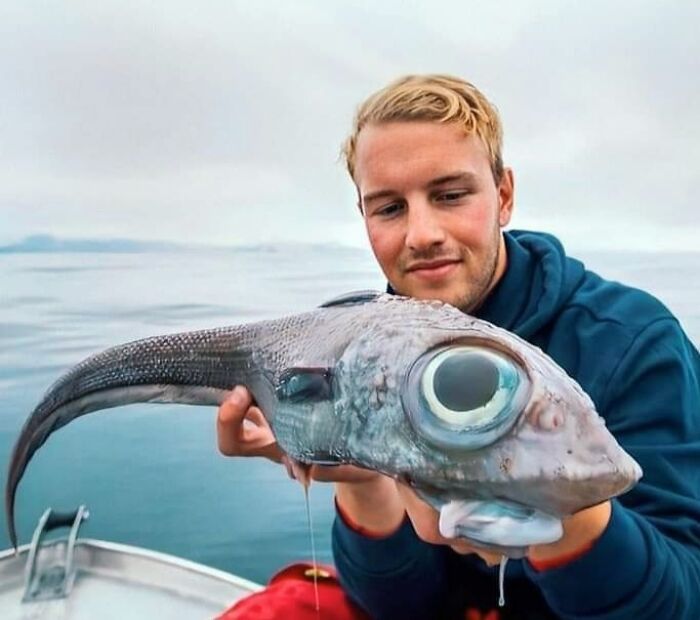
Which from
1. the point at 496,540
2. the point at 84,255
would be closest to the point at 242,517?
the point at 84,255

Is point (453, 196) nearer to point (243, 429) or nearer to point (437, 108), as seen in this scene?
point (437, 108)

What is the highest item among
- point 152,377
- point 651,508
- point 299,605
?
point 152,377

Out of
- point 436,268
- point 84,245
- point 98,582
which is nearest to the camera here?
point 436,268

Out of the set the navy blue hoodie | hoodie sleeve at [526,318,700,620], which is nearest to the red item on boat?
the navy blue hoodie

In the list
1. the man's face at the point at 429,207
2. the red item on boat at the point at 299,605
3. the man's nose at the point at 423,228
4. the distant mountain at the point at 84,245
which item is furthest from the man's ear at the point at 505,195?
the distant mountain at the point at 84,245

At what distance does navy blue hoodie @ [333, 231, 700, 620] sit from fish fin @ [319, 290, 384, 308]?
37 cm

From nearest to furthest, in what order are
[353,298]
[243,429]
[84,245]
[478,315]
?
1. [353,298]
2. [243,429]
3. [478,315]
4. [84,245]

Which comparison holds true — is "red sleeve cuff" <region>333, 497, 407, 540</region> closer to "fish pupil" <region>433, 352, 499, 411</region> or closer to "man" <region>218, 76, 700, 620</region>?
"man" <region>218, 76, 700, 620</region>

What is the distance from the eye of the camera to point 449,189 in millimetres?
1295

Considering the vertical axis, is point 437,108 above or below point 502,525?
above

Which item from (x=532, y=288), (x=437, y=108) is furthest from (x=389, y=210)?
(x=532, y=288)

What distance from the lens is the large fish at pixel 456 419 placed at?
0.58m

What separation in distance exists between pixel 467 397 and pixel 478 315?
32.1 inches

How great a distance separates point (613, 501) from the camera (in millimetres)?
885
